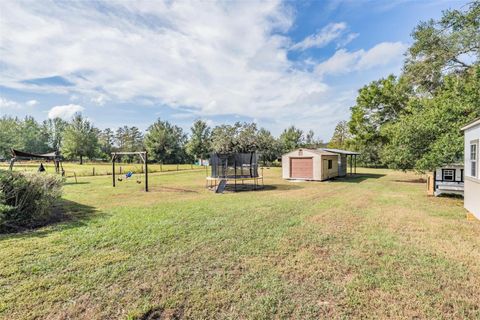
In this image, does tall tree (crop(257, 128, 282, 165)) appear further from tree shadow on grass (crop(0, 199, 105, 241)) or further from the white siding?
tree shadow on grass (crop(0, 199, 105, 241))

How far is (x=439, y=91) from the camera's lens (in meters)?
16.1

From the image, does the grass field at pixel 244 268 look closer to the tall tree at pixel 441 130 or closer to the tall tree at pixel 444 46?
the tall tree at pixel 441 130

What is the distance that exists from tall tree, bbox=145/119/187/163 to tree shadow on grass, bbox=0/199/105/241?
41.5m

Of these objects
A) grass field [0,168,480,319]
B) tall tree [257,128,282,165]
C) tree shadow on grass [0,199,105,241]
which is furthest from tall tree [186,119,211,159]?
grass field [0,168,480,319]

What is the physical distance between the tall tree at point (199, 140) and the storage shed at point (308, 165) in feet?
107

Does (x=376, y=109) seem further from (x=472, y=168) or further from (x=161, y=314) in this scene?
(x=161, y=314)

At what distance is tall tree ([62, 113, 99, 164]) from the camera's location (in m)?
46.8

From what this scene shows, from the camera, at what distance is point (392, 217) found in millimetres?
7414

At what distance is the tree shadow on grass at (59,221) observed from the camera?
5867 millimetres

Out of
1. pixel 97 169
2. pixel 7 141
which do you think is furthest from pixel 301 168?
pixel 7 141

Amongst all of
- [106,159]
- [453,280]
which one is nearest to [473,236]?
[453,280]

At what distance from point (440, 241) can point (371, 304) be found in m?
3.48

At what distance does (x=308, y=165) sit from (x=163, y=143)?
1493 inches

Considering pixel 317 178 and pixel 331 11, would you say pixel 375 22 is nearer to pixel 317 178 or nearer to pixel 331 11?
pixel 331 11
